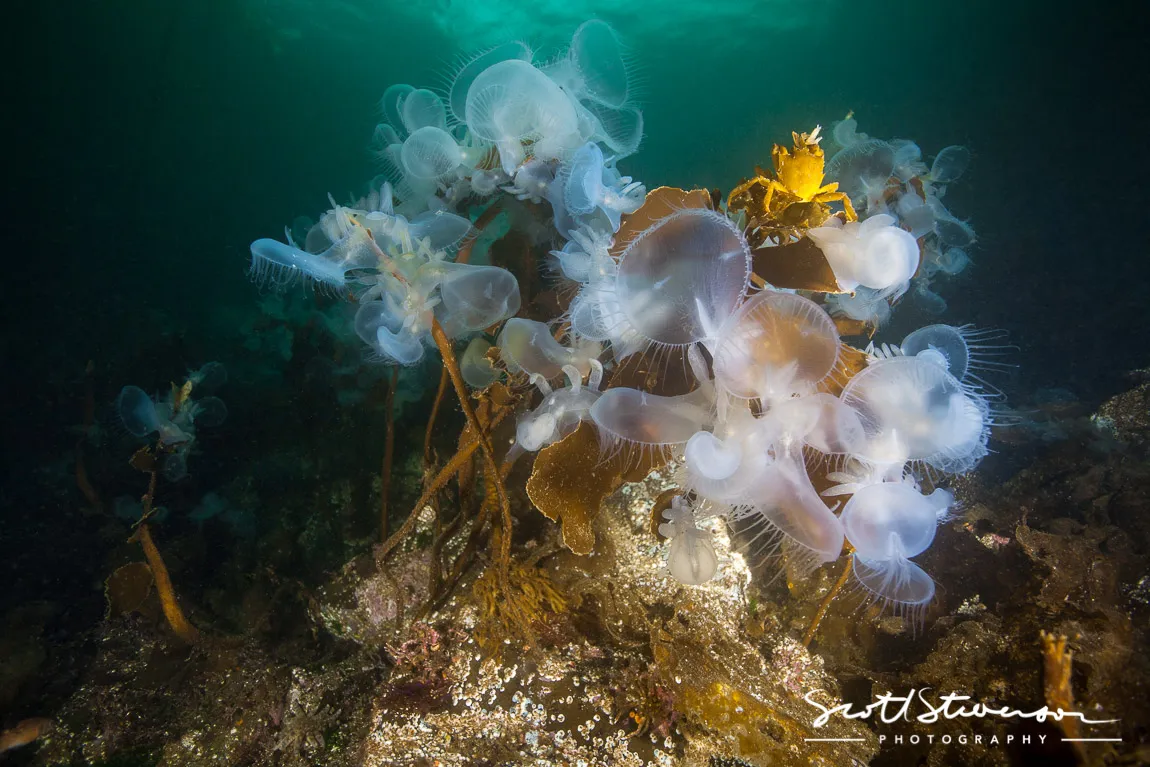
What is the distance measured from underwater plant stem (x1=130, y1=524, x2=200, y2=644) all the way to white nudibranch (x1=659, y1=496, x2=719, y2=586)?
3732 millimetres

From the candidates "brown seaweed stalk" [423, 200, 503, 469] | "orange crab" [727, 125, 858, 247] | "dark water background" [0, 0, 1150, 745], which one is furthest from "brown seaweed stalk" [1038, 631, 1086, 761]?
"dark water background" [0, 0, 1150, 745]

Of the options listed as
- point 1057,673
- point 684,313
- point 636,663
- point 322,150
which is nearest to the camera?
point 1057,673

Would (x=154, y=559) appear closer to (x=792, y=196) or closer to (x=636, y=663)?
(x=636, y=663)

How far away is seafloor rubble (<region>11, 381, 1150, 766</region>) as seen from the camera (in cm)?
218

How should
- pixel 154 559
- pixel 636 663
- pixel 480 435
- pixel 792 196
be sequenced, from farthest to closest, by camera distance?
1. pixel 154 559
2. pixel 480 435
3. pixel 636 663
4. pixel 792 196

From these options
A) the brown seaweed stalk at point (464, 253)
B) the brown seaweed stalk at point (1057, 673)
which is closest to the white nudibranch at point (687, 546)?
the brown seaweed stalk at point (1057, 673)

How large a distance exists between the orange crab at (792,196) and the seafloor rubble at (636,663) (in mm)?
Answer: 1794

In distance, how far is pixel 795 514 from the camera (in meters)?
1.77

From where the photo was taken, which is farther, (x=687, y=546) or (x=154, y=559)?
(x=154, y=559)

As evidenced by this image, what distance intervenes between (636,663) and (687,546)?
660mm

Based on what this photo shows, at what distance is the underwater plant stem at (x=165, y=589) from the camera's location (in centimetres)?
341

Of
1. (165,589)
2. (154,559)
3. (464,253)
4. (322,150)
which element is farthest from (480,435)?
(322,150)

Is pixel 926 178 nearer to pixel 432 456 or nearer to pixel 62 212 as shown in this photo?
pixel 432 456

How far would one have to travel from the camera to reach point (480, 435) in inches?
104
